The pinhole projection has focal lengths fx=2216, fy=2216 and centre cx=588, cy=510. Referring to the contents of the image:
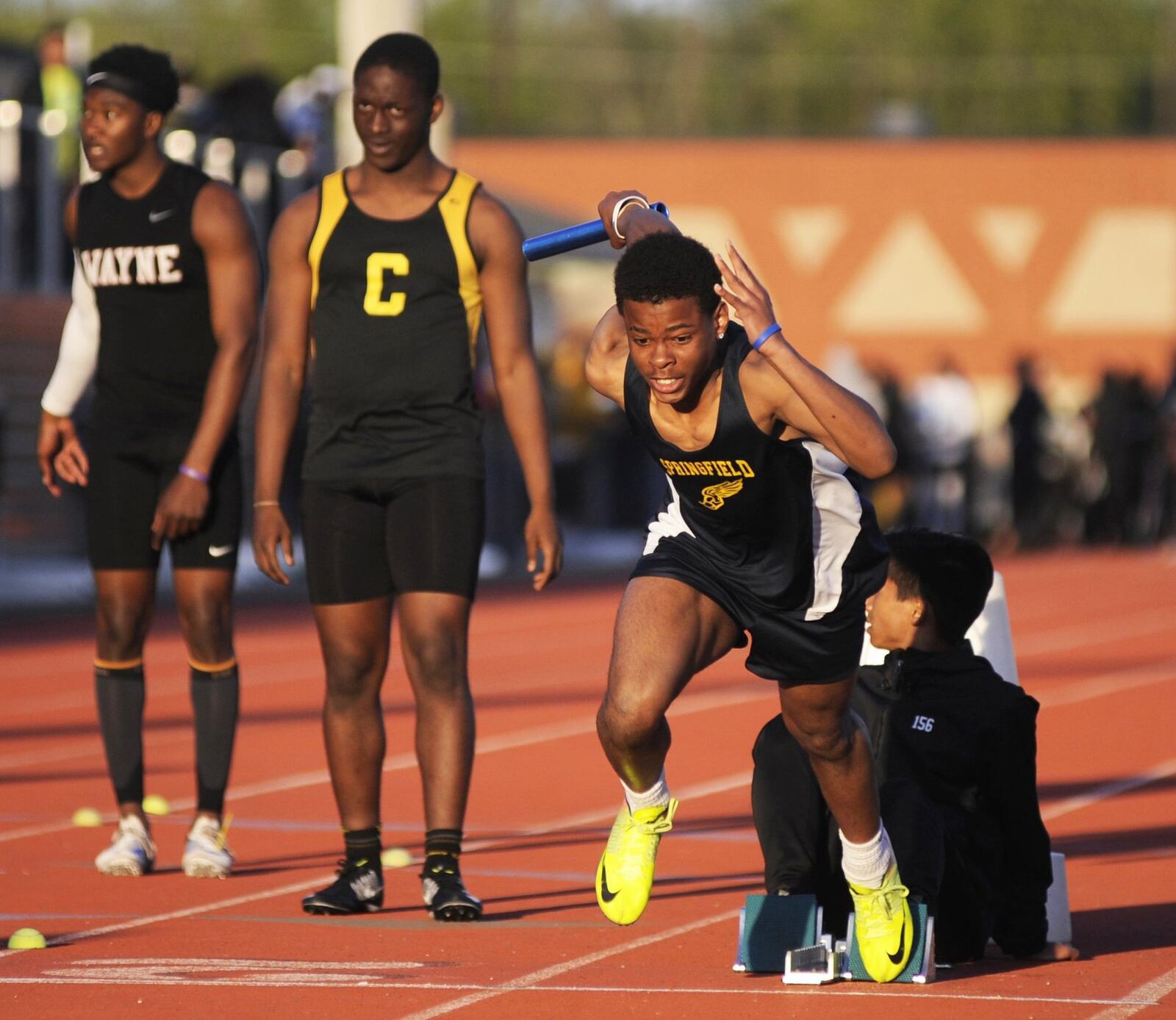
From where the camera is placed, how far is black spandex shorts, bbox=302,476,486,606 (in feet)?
19.9

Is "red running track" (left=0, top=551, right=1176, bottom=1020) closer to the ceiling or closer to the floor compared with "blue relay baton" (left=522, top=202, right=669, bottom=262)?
closer to the floor

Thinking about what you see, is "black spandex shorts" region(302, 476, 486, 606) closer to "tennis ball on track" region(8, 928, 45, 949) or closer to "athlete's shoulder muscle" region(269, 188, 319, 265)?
"athlete's shoulder muscle" region(269, 188, 319, 265)

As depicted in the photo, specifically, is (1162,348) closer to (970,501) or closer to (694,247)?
(970,501)

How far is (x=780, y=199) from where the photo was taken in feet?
138

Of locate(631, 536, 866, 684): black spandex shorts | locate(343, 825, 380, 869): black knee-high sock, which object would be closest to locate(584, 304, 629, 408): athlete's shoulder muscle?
locate(631, 536, 866, 684): black spandex shorts

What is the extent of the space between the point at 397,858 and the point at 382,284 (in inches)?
76.4

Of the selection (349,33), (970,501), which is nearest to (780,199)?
(970,501)

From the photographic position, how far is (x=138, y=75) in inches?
265

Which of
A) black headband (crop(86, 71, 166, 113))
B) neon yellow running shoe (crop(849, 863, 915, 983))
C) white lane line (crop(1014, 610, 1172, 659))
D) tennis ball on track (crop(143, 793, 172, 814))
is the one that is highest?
black headband (crop(86, 71, 166, 113))

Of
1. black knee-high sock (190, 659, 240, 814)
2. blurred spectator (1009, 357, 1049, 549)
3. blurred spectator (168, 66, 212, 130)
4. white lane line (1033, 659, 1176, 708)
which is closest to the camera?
black knee-high sock (190, 659, 240, 814)

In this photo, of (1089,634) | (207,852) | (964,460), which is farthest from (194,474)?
(964,460)

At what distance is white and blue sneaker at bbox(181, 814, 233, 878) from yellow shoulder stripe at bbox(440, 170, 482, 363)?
67.5 inches

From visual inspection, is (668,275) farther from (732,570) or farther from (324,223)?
(324,223)

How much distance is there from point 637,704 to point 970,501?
21856 mm
